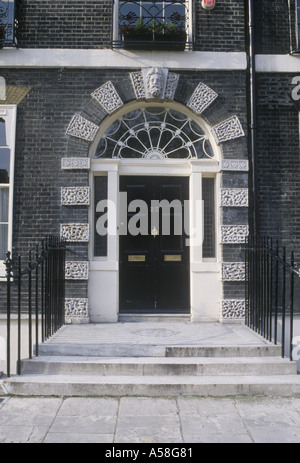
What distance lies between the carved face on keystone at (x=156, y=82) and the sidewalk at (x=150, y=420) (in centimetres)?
482

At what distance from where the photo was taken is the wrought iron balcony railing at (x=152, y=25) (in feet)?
24.8

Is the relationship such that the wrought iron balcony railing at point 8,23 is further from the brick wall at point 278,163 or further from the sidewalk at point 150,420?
the sidewalk at point 150,420

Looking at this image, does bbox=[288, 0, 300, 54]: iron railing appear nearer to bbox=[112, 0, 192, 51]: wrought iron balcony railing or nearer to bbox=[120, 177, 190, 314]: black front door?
bbox=[112, 0, 192, 51]: wrought iron balcony railing

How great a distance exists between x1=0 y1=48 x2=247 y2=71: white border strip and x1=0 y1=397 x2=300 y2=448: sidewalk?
207 inches

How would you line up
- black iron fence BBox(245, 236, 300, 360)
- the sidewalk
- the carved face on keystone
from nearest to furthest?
the sidewalk → black iron fence BBox(245, 236, 300, 360) → the carved face on keystone

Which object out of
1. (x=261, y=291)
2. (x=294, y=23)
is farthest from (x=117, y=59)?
(x=261, y=291)

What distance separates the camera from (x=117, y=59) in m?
7.56

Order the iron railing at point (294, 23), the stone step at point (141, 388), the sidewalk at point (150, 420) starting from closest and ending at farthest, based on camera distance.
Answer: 1. the sidewalk at point (150, 420)
2. the stone step at point (141, 388)
3. the iron railing at point (294, 23)

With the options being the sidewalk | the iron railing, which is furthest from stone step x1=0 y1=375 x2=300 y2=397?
the iron railing

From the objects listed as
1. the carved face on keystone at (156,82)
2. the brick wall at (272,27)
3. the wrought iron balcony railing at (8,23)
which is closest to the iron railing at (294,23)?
the brick wall at (272,27)

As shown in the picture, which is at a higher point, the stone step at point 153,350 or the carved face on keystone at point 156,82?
the carved face on keystone at point 156,82

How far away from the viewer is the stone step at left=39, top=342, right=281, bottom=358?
18.4ft

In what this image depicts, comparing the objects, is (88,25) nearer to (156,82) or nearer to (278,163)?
(156,82)

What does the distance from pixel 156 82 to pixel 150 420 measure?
5.26 meters
